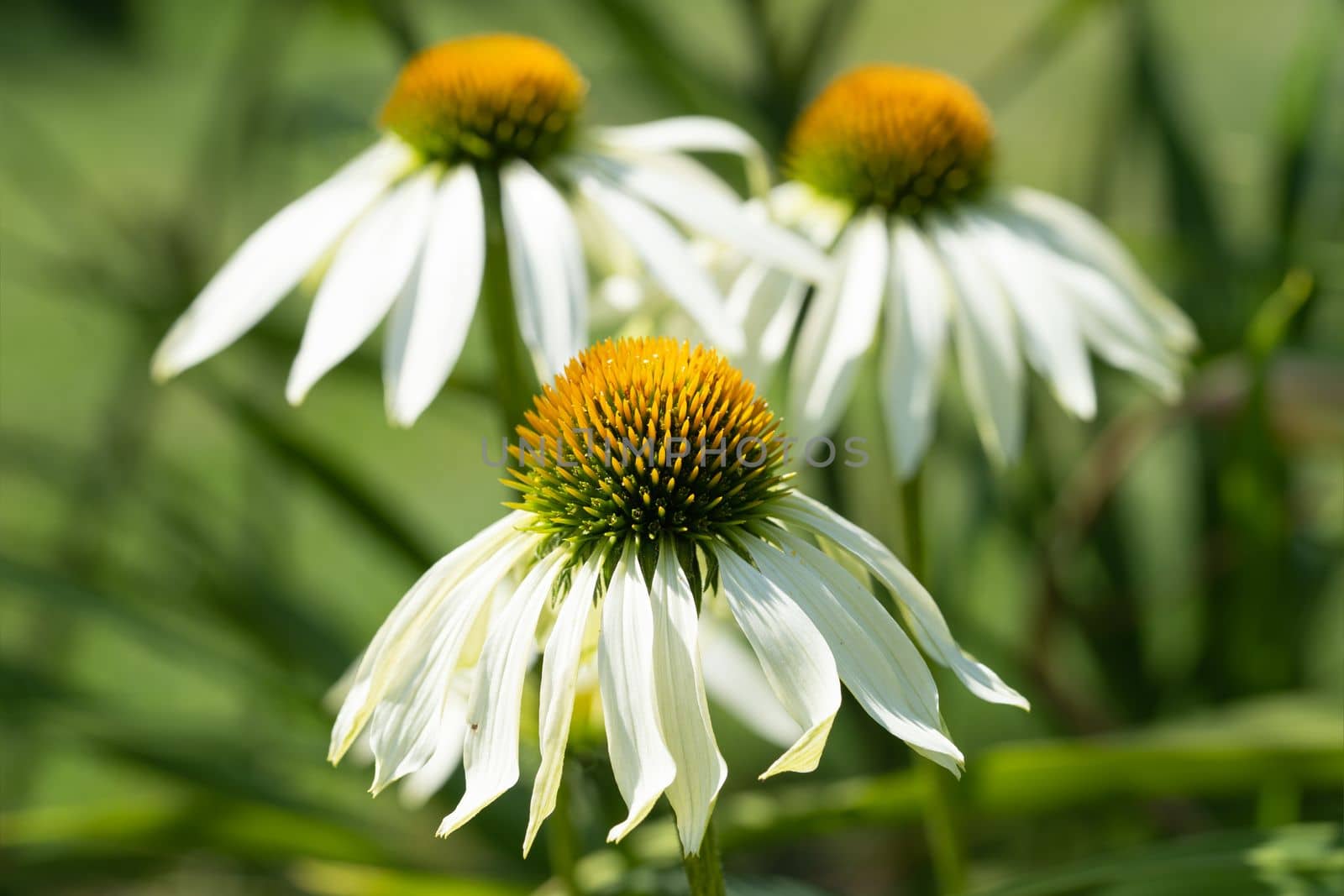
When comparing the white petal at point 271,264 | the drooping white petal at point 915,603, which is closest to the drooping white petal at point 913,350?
the drooping white petal at point 915,603

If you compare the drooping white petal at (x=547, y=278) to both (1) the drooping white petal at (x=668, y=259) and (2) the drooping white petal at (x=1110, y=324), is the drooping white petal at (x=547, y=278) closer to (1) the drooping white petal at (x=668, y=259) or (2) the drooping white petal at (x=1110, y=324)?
(1) the drooping white petal at (x=668, y=259)

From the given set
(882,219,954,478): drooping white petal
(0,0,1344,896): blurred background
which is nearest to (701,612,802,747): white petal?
(0,0,1344,896): blurred background

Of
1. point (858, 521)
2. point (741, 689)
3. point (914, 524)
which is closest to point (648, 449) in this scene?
point (914, 524)

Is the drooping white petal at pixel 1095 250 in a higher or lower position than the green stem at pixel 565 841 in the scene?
higher

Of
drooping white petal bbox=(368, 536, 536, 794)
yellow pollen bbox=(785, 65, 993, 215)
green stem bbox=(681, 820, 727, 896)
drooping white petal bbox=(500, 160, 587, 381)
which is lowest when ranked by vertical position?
green stem bbox=(681, 820, 727, 896)

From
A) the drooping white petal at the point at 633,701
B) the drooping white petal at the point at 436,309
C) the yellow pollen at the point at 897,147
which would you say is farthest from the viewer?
the yellow pollen at the point at 897,147

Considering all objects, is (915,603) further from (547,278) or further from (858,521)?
(858,521)

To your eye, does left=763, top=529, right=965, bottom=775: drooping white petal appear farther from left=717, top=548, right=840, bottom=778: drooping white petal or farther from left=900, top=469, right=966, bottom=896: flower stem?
left=900, top=469, right=966, bottom=896: flower stem
